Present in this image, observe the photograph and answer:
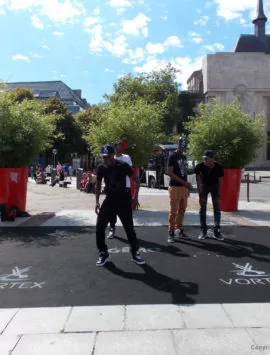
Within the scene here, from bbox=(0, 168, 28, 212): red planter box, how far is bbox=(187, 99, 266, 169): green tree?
473 centimetres

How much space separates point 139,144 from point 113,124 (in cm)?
93

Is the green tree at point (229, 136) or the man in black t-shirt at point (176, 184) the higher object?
the green tree at point (229, 136)

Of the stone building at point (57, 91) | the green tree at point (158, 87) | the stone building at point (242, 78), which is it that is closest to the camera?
the green tree at point (158, 87)

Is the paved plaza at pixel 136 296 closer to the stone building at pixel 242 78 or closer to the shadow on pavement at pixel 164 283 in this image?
the shadow on pavement at pixel 164 283

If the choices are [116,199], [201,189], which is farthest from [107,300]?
[201,189]

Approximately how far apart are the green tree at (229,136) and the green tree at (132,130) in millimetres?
1197

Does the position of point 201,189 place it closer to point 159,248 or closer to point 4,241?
point 159,248

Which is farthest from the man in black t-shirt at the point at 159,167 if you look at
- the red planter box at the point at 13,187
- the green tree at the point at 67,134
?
the green tree at the point at 67,134

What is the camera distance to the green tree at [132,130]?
33.7ft

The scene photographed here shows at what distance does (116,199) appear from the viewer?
201 inches

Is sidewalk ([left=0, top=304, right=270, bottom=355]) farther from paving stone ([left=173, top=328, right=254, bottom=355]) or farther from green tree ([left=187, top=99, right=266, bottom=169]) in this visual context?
green tree ([left=187, top=99, right=266, bottom=169])

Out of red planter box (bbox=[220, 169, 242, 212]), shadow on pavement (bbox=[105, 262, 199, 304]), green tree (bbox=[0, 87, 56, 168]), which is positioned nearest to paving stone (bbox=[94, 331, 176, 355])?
shadow on pavement (bbox=[105, 262, 199, 304])

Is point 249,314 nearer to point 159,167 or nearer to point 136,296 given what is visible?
point 136,296

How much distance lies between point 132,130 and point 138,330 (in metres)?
7.57
